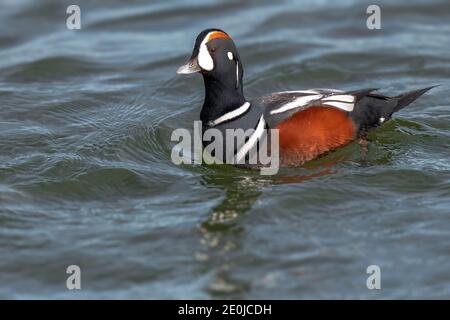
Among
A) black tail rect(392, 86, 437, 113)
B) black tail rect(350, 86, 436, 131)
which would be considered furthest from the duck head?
black tail rect(392, 86, 437, 113)

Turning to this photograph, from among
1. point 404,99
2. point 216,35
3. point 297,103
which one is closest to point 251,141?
point 297,103

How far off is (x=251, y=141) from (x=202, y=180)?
693 mm

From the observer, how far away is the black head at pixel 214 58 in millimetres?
9594

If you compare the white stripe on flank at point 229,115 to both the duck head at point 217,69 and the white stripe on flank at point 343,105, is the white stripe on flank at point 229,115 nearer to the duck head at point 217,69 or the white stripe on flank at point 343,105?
the duck head at point 217,69

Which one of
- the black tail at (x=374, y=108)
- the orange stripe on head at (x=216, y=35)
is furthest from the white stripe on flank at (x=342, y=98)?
the orange stripe on head at (x=216, y=35)

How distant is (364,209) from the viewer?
8891 millimetres

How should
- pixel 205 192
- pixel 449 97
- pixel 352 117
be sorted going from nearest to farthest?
pixel 205 192 < pixel 352 117 < pixel 449 97

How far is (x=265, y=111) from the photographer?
985 centimetres

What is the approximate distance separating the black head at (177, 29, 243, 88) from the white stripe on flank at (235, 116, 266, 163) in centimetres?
60

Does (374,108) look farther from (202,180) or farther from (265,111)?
(202,180)

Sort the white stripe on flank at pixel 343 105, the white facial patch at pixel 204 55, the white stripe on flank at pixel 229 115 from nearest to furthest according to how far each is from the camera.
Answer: the white facial patch at pixel 204 55 → the white stripe on flank at pixel 229 115 → the white stripe on flank at pixel 343 105

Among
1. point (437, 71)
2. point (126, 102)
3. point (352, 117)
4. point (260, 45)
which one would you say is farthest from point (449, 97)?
point (126, 102)
